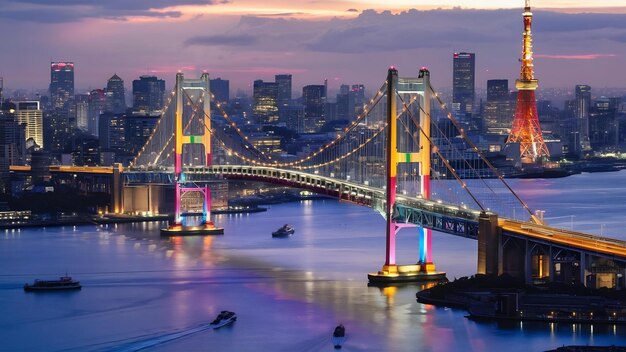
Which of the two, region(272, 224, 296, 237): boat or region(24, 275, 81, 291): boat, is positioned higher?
region(272, 224, 296, 237): boat

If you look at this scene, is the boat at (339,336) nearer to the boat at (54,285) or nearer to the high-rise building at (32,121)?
the boat at (54,285)

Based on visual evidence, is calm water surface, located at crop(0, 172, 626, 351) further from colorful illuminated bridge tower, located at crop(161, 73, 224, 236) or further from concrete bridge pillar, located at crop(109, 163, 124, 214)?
concrete bridge pillar, located at crop(109, 163, 124, 214)

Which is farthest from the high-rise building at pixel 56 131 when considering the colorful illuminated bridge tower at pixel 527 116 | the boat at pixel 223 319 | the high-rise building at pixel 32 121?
the boat at pixel 223 319

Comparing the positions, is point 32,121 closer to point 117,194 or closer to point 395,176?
point 117,194

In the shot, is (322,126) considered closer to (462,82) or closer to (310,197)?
(462,82)

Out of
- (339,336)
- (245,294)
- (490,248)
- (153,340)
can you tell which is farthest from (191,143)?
(339,336)

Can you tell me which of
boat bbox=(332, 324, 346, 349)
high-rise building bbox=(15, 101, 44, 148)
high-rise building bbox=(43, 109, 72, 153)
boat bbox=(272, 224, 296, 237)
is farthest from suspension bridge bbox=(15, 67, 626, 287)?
high-rise building bbox=(43, 109, 72, 153)

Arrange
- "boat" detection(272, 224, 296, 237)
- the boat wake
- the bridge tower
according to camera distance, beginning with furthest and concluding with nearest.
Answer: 1. "boat" detection(272, 224, 296, 237)
2. the bridge tower
3. the boat wake
